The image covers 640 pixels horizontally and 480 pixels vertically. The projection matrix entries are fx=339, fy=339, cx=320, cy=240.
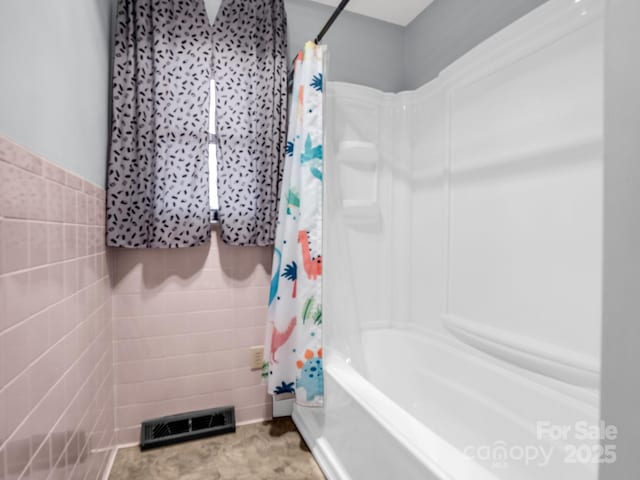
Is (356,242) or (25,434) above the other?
(356,242)

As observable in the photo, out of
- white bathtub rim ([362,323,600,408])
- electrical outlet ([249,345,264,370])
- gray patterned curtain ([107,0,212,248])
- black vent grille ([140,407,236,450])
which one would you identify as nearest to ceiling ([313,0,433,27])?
gray patterned curtain ([107,0,212,248])

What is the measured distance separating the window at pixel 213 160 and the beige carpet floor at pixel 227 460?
110cm

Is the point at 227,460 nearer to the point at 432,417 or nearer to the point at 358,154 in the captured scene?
the point at 432,417

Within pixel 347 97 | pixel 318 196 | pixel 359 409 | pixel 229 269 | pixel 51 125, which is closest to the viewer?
pixel 51 125

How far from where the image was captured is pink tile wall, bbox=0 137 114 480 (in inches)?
26.6

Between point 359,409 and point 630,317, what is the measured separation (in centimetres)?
98

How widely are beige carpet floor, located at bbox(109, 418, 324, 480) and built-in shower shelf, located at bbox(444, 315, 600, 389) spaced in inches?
35.9

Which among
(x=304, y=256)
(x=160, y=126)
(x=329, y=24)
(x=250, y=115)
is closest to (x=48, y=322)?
(x=304, y=256)

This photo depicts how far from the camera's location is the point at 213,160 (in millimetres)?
1738

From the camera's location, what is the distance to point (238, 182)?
5.64 ft

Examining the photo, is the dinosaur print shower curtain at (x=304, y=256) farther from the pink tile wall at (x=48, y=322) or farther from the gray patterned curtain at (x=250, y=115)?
the pink tile wall at (x=48, y=322)

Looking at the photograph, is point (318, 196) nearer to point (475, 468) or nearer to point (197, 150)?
point (197, 150)

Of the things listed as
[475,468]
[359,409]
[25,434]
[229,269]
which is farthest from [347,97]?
[25,434]

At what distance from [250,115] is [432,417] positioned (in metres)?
1.74
